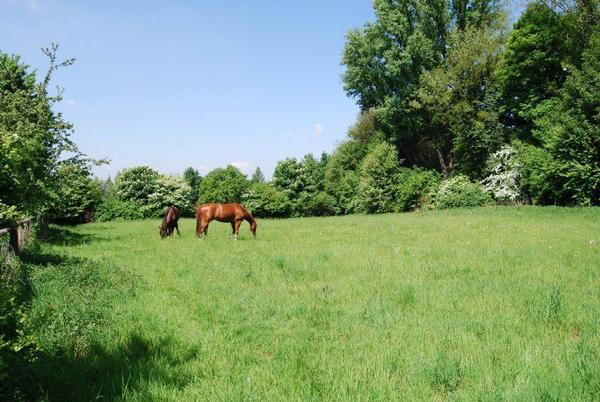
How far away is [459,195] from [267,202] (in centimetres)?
2623

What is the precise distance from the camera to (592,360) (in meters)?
4.70

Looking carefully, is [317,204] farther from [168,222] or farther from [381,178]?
[168,222]

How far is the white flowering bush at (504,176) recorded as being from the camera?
120ft

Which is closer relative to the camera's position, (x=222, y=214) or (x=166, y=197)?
(x=222, y=214)

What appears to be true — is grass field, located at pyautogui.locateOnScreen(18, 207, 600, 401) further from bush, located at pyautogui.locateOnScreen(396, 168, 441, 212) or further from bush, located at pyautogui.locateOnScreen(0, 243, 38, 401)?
bush, located at pyautogui.locateOnScreen(396, 168, 441, 212)

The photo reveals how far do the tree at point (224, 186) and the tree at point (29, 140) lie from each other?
39803mm

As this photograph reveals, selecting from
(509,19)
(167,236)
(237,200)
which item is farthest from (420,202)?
(167,236)

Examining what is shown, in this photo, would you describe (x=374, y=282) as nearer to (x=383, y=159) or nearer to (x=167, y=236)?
(x=167, y=236)

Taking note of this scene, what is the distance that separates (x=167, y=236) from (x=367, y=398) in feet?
58.6

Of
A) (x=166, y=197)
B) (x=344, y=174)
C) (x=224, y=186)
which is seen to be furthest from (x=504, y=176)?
(x=166, y=197)

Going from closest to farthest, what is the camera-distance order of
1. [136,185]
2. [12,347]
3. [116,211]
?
1. [12,347]
2. [116,211]
3. [136,185]

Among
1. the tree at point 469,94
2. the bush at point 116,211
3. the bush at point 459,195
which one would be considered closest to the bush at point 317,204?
the bush at point 459,195

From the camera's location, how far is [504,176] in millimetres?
37156

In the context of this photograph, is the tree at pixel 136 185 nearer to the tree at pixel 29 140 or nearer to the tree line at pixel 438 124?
the tree line at pixel 438 124
